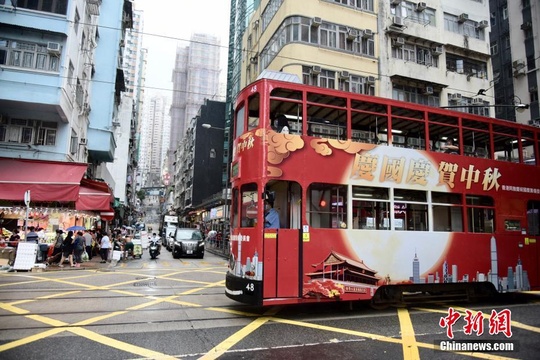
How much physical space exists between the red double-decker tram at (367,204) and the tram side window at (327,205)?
Result: 0.8 inches

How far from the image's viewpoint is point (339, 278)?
23.5 feet

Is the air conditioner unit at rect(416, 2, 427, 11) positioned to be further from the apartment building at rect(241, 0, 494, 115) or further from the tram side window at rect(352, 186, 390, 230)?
the tram side window at rect(352, 186, 390, 230)

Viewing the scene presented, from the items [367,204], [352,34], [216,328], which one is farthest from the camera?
[352,34]

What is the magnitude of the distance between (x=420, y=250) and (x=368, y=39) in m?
17.0

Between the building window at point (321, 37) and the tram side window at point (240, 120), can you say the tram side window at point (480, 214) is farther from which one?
the building window at point (321, 37)

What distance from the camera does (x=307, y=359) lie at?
4918 millimetres

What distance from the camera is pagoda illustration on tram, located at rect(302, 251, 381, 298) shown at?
7.01 m

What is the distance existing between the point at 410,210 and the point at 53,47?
53.0 feet

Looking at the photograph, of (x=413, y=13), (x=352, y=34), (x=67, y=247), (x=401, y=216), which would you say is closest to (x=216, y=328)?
(x=401, y=216)

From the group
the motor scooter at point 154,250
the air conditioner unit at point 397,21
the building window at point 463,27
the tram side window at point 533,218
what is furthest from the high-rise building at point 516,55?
the motor scooter at point 154,250

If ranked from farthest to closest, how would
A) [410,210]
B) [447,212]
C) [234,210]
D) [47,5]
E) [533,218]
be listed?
[47,5]
[533,218]
[447,212]
[410,210]
[234,210]

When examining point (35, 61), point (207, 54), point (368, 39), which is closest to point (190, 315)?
point (35, 61)

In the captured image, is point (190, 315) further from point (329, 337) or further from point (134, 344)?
point (329, 337)

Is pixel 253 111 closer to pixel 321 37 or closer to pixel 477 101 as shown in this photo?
pixel 321 37
